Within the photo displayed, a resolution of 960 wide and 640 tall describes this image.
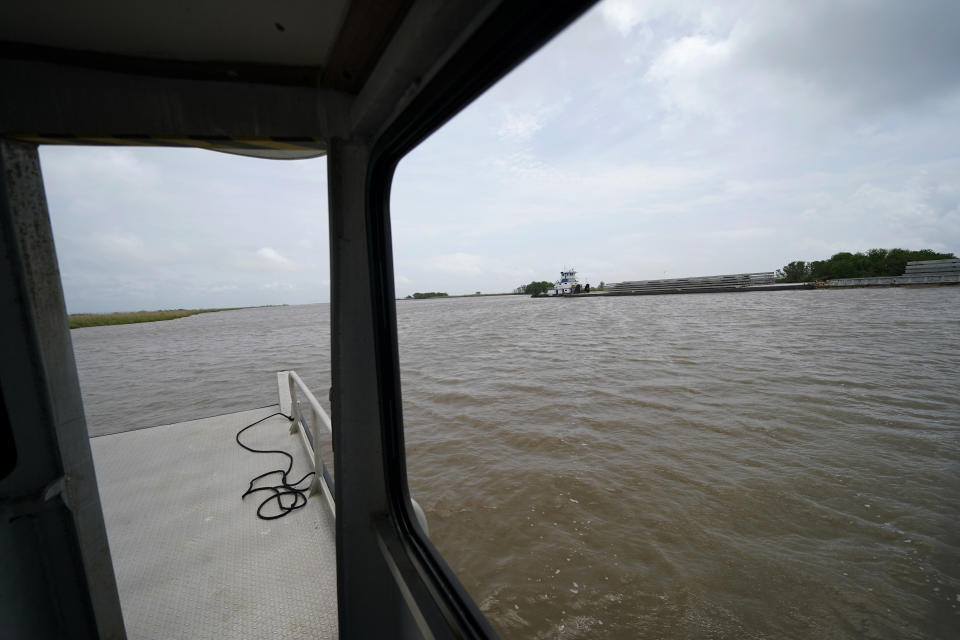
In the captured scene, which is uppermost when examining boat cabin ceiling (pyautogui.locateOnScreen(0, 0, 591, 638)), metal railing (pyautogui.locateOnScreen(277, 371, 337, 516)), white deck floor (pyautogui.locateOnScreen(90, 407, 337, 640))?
boat cabin ceiling (pyautogui.locateOnScreen(0, 0, 591, 638))

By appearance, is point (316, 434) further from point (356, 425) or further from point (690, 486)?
point (690, 486)

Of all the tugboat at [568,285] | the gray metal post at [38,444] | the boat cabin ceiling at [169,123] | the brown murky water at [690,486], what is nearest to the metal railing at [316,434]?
the boat cabin ceiling at [169,123]

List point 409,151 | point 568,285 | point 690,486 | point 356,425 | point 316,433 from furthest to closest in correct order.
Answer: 1. point 568,285
2. point 690,486
3. point 316,433
4. point 356,425
5. point 409,151

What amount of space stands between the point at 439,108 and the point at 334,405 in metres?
1.14

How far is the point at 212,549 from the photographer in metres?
2.01

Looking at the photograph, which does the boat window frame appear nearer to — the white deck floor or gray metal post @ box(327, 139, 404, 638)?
gray metal post @ box(327, 139, 404, 638)

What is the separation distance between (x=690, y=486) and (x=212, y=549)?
389 centimetres

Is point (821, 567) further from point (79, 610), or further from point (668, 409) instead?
point (79, 610)

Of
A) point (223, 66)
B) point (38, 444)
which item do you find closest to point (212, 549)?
point (38, 444)

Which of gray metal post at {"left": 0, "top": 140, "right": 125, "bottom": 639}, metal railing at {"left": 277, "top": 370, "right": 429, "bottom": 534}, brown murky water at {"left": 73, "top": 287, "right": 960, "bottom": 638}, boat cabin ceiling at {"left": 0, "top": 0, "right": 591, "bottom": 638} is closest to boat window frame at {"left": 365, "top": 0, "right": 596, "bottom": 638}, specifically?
boat cabin ceiling at {"left": 0, "top": 0, "right": 591, "bottom": 638}

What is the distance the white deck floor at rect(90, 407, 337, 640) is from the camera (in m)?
1.60

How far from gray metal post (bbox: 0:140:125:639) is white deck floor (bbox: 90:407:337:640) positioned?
62 cm

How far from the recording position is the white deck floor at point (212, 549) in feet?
5.26

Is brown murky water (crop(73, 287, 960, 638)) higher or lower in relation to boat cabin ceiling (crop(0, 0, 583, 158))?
lower
